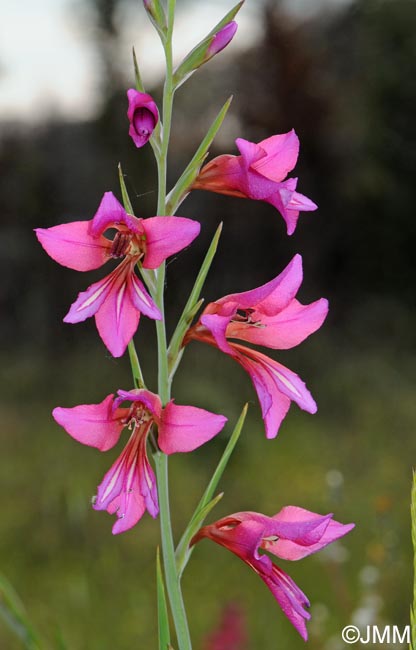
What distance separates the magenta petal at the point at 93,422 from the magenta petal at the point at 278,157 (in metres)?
0.31

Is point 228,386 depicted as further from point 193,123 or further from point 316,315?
point 316,315

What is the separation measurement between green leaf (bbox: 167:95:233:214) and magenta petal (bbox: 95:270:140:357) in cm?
12

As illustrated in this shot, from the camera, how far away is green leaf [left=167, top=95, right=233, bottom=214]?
0.98 meters

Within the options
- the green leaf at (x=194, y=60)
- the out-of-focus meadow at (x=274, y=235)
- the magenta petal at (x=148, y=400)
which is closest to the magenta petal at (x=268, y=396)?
the magenta petal at (x=148, y=400)

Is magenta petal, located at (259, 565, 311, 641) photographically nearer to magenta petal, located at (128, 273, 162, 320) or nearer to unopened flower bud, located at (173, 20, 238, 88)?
magenta petal, located at (128, 273, 162, 320)

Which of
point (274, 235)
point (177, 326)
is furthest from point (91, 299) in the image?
point (274, 235)

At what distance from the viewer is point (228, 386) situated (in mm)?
6938

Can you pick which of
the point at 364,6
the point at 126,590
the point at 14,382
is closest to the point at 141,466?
the point at 126,590

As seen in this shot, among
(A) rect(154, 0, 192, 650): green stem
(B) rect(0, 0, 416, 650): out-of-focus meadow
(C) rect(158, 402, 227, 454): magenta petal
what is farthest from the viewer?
(B) rect(0, 0, 416, 650): out-of-focus meadow

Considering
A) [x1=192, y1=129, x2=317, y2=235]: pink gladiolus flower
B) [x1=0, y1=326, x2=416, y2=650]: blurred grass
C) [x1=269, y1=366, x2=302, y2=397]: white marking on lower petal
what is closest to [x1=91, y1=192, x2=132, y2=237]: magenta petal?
[x1=192, y1=129, x2=317, y2=235]: pink gladiolus flower

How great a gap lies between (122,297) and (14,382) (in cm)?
687

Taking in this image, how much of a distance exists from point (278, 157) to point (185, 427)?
33 centimetres

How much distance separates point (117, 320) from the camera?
897 millimetres

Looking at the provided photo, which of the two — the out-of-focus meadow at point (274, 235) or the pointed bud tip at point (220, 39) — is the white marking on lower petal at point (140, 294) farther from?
the out-of-focus meadow at point (274, 235)
